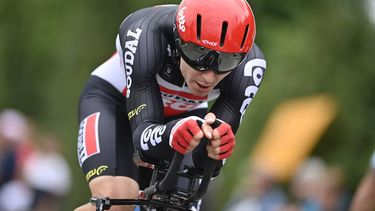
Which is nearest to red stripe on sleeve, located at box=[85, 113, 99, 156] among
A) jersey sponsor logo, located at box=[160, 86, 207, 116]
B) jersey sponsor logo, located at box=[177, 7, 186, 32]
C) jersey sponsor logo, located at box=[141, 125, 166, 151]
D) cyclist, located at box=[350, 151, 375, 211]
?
jersey sponsor logo, located at box=[160, 86, 207, 116]

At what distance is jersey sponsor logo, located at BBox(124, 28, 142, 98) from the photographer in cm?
902

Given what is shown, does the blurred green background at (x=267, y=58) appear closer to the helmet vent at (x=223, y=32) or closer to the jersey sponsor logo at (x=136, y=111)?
the jersey sponsor logo at (x=136, y=111)

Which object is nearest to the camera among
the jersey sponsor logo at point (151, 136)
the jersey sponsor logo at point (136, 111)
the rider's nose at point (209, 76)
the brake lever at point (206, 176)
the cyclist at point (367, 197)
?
the brake lever at point (206, 176)

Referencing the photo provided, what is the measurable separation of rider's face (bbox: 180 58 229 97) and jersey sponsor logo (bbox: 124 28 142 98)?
401mm

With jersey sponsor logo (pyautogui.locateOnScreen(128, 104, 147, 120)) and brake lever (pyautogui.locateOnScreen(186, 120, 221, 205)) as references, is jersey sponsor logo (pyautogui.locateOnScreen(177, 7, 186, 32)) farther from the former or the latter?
brake lever (pyautogui.locateOnScreen(186, 120, 221, 205))

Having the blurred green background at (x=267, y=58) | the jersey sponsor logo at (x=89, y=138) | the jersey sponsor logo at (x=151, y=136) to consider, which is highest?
the jersey sponsor logo at (x=151, y=136)

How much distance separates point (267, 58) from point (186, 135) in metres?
11.3

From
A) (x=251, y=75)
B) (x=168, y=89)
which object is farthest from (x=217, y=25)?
(x=168, y=89)

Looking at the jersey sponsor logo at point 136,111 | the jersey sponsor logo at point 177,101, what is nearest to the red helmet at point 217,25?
the jersey sponsor logo at point 136,111

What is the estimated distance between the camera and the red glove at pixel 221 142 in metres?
8.06

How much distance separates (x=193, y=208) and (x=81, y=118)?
1318mm

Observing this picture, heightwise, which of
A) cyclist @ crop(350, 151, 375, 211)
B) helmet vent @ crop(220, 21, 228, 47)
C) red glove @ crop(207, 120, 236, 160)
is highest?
helmet vent @ crop(220, 21, 228, 47)

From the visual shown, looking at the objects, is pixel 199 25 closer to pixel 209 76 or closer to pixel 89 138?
pixel 209 76

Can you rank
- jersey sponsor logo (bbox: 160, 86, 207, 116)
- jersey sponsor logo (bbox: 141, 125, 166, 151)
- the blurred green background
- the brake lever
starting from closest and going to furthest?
the brake lever
jersey sponsor logo (bbox: 141, 125, 166, 151)
jersey sponsor logo (bbox: 160, 86, 207, 116)
the blurred green background
